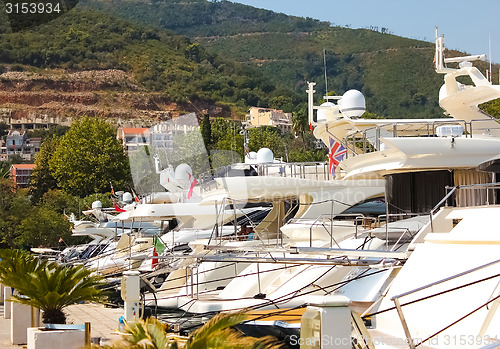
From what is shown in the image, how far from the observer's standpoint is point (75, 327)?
1058 cm

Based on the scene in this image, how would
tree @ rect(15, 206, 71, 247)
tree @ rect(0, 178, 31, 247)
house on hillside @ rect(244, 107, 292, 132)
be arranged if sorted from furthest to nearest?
house on hillside @ rect(244, 107, 292, 132)
tree @ rect(0, 178, 31, 247)
tree @ rect(15, 206, 71, 247)

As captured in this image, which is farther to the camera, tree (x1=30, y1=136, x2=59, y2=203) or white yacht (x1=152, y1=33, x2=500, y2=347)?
tree (x1=30, y1=136, x2=59, y2=203)

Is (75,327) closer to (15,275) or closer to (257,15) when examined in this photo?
(15,275)

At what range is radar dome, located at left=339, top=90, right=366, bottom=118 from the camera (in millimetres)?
17766

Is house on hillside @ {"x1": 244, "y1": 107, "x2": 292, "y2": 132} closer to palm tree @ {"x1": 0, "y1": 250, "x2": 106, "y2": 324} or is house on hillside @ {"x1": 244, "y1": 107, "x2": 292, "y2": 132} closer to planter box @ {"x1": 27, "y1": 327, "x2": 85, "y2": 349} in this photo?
palm tree @ {"x1": 0, "y1": 250, "x2": 106, "y2": 324}

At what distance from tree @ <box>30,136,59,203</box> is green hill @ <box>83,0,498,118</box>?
49951 millimetres

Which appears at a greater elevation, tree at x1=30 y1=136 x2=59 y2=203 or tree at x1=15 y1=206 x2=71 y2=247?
tree at x1=30 y1=136 x2=59 y2=203

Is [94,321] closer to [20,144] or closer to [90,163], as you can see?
[90,163]

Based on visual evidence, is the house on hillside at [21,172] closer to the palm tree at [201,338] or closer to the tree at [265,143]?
the tree at [265,143]

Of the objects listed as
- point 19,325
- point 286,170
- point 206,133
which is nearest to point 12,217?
point 206,133

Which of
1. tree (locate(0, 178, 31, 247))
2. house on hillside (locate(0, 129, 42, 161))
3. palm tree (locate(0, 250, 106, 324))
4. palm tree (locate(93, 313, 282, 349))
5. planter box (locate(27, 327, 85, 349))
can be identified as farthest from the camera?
house on hillside (locate(0, 129, 42, 161))

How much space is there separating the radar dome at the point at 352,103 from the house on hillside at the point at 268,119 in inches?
3515

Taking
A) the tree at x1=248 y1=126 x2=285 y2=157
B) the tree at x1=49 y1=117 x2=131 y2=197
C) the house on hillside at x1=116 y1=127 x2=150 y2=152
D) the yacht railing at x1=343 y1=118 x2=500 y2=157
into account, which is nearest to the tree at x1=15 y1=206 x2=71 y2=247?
the tree at x1=49 y1=117 x2=131 y2=197

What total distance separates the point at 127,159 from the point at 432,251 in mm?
65810
